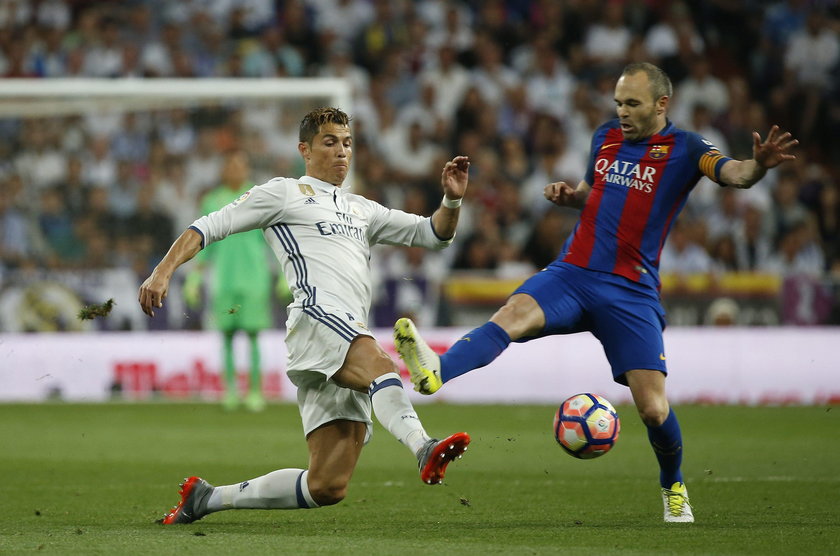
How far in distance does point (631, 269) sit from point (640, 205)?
1.09 ft

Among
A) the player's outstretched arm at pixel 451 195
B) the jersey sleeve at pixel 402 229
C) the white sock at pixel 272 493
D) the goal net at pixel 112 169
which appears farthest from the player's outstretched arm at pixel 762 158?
the goal net at pixel 112 169

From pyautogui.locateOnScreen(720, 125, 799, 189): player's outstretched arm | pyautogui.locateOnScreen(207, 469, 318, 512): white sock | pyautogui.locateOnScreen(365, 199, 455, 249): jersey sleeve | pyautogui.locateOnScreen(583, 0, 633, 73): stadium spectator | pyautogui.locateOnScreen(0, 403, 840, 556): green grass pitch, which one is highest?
pyautogui.locateOnScreen(583, 0, 633, 73): stadium spectator

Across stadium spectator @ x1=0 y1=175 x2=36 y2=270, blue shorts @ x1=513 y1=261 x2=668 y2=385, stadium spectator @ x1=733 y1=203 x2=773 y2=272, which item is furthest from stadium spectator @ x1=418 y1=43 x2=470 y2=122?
blue shorts @ x1=513 y1=261 x2=668 y2=385

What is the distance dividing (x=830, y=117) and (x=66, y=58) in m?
10.7

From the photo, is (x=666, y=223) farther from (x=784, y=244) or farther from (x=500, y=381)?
(x=784, y=244)

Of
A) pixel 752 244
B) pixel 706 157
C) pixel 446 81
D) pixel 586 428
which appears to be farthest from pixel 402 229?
pixel 446 81

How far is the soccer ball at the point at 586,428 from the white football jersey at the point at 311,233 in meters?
1.01

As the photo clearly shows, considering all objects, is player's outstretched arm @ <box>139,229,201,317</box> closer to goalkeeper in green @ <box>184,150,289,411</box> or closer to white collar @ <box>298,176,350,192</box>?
white collar @ <box>298,176,350,192</box>

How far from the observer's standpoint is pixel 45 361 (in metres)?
14.1

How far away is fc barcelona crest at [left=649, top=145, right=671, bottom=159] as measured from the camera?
6.57 m

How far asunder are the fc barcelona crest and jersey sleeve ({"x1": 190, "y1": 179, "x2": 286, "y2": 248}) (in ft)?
6.21

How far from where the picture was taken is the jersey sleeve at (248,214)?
5.86 meters

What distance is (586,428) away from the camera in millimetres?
6062

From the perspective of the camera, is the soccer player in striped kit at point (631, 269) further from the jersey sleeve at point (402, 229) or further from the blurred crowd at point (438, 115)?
the blurred crowd at point (438, 115)
